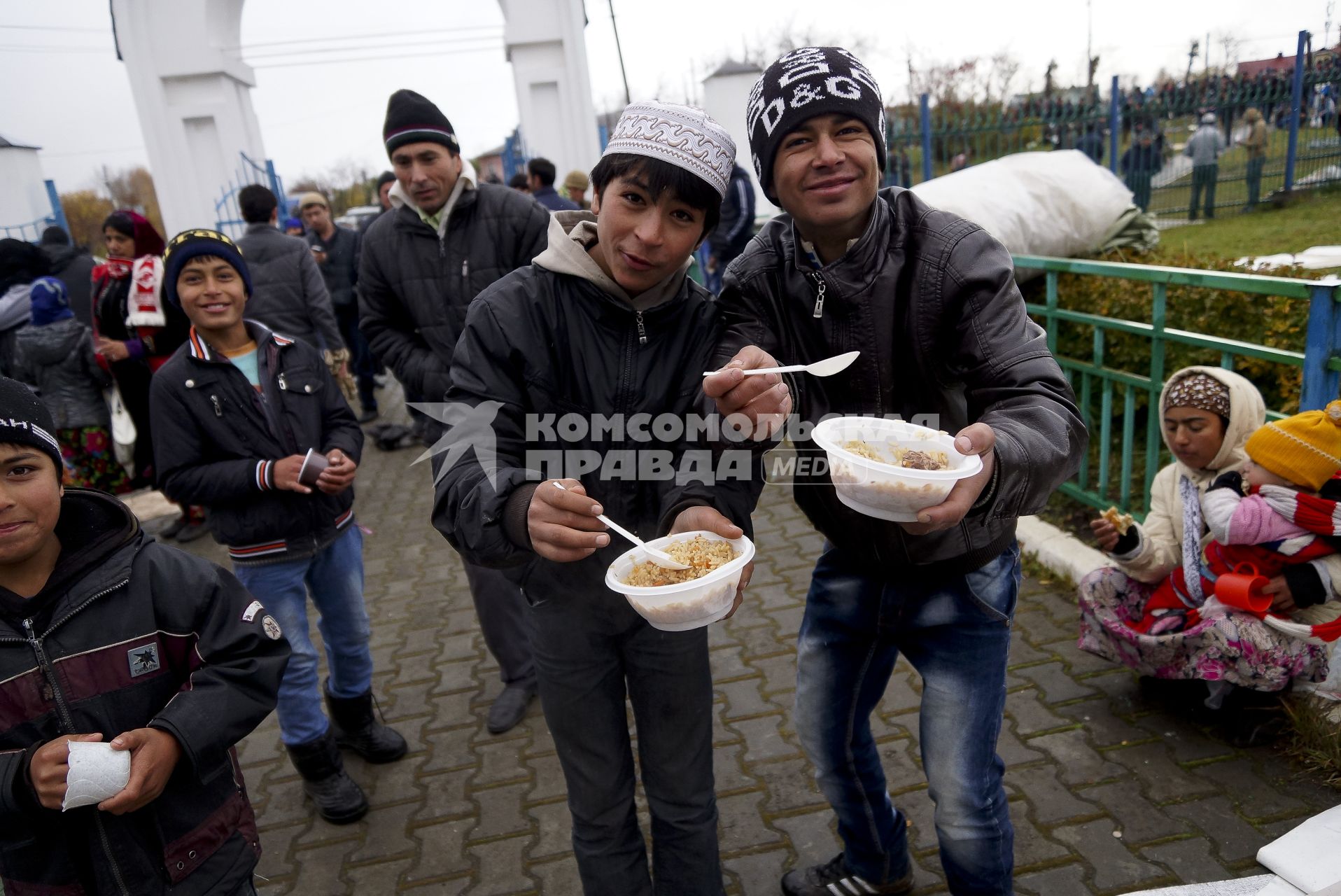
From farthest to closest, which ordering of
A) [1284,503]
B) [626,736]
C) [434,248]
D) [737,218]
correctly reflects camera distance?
[737,218], [434,248], [1284,503], [626,736]

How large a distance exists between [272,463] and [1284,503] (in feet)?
11.2

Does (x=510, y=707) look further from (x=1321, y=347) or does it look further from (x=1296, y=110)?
(x=1296, y=110)

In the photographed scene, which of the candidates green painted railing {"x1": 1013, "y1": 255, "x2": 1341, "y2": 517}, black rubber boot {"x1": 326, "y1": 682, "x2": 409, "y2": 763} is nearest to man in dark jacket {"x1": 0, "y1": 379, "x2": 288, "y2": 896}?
black rubber boot {"x1": 326, "y1": 682, "x2": 409, "y2": 763}

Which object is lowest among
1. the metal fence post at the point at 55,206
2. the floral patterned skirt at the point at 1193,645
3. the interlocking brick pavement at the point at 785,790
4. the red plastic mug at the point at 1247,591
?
the interlocking brick pavement at the point at 785,790

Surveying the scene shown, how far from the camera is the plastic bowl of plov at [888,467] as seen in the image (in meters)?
1.49

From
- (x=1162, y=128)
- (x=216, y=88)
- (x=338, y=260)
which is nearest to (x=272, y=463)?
(x=338, y=260)

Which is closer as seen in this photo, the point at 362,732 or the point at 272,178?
the point at 362,732

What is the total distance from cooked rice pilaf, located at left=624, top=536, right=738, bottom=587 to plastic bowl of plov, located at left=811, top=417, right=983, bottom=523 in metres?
0.29

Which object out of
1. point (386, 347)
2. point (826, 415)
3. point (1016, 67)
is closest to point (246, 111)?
point (386, 347)

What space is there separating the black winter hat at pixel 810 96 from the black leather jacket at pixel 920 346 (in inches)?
7.5

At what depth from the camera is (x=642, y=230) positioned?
183 cm

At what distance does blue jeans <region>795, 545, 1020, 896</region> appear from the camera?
6.47 feet

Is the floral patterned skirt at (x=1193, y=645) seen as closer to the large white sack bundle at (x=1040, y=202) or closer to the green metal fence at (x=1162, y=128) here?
the large white sack bundle at (x=1040, y=202)

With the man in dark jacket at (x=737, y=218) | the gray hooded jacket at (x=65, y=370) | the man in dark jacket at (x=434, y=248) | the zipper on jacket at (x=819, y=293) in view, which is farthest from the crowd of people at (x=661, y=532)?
the man in dark jacket at (x=737, y=218)
